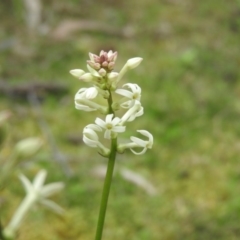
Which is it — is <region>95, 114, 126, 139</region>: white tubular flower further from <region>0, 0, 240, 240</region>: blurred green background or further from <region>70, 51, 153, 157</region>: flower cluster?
<region>0, 0, 240, 240</region>: blurred green background

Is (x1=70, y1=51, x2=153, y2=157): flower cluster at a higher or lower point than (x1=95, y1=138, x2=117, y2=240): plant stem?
higher

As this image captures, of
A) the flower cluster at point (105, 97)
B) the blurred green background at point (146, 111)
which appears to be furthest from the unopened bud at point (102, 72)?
the blurred green background at point (146, 111)

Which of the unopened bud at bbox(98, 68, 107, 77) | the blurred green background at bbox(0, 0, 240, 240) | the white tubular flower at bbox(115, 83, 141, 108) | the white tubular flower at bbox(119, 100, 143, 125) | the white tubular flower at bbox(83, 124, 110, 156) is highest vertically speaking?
the blurred green background at bbox(0, 0, 240, 240)

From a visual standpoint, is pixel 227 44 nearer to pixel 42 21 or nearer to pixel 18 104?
pixel 42 21

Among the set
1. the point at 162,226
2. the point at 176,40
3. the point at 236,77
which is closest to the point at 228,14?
the point at 176,40

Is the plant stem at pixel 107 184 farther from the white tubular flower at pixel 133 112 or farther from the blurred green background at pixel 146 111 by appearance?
the blurred green background at pixel 146 111

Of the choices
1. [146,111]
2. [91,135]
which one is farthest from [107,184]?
[146,111]

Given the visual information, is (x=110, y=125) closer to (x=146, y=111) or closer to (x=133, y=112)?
(x=133, y=112)

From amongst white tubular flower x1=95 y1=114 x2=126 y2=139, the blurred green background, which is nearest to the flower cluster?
white tubular flower x1=95 y1=114 x2=126 y2=139
